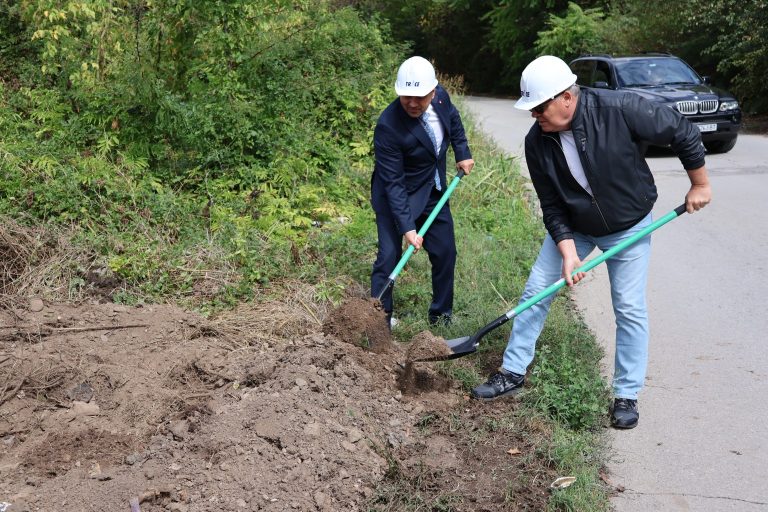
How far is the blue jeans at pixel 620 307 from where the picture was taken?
15.1ft

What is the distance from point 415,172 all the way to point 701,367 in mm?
2412

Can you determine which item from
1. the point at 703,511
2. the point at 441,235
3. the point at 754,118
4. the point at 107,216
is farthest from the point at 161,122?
the point at 754,118

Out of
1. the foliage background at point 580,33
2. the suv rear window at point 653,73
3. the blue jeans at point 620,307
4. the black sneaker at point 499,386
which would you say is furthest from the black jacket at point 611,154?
the foliage background at point 580,33

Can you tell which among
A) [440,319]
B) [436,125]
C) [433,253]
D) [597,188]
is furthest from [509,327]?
[597,188]

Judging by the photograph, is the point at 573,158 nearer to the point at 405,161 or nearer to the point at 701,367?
the point at 405,161

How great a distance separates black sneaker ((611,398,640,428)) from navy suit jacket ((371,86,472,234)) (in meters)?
1.80

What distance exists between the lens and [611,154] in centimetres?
431

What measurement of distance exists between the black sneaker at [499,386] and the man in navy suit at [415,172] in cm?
108

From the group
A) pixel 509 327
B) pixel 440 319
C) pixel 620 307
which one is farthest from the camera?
pixel 440 319

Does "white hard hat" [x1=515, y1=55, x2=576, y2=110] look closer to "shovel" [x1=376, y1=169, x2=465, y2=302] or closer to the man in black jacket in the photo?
the man in black jacket

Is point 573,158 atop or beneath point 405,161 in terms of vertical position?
atop

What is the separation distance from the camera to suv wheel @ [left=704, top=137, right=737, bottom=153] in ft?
46.0

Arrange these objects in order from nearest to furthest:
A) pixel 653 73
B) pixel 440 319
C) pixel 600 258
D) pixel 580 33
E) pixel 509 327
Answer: pixel 600 258 → pixel 509 327 → pixel 440 319 → pixel 653 73 → pixel 580 33

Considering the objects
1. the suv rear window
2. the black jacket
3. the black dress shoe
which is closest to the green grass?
the black dress shoe
